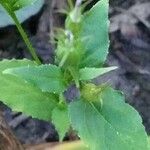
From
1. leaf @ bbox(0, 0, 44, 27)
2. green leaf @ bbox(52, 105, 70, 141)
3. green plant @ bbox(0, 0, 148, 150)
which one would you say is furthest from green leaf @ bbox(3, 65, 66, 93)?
leaf @ bbox(0, 0, 44, 27)

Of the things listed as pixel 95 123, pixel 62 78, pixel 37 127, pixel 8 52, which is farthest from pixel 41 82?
pixel 8 52

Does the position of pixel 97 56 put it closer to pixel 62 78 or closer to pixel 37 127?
pixel 62 78

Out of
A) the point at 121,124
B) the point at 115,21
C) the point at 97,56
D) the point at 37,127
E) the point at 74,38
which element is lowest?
the point at 37,127

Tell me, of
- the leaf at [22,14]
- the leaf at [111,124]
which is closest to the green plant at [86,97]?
the leaf at [111,124]

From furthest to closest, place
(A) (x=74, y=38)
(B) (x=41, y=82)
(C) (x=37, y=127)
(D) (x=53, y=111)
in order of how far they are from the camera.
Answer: (C) (x=37, y=127) → (D) (x=53, y=111) → (B) (x=41, y=82) → (A) (x=74, y=38)

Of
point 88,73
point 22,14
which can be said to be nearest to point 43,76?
point 88,73
